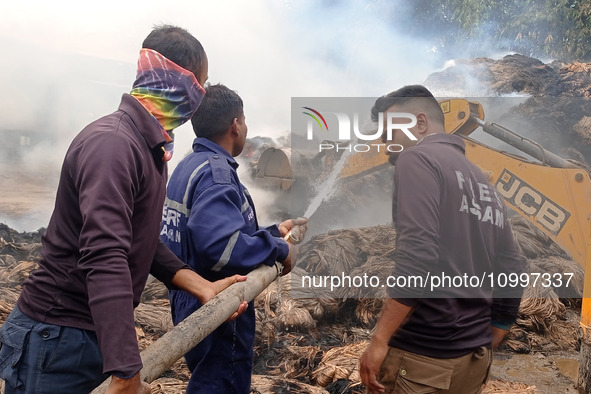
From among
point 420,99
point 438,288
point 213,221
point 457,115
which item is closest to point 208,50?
point 457,115

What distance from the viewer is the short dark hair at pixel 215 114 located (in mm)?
2688

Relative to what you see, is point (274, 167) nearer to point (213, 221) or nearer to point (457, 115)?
point (457, 115)

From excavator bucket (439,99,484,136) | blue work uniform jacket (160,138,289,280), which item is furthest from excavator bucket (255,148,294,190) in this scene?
blue work uniform jacket (160,138,289,280)

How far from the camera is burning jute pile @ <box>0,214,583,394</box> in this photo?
3.87m

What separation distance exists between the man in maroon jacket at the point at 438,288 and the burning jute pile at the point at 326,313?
1429 mm

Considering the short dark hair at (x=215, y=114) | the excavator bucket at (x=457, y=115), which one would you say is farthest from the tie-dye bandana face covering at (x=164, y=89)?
the excavator bucket at (x=457, y=115)

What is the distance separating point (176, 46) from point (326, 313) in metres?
3.36

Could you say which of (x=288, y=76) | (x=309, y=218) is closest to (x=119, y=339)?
(x=309, y=218)

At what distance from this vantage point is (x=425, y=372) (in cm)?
224

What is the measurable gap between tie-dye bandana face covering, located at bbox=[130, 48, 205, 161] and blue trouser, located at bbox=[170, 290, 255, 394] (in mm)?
955

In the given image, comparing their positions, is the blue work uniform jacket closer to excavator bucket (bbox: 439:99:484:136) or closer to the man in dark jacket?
the man in dark jacket

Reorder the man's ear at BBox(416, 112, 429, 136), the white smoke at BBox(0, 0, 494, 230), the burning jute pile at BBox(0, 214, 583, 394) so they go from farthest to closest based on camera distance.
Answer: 1. the white smoke at BBox(0, 0, 494, 230)
2. the burning jute pile at BBox(0, 214, 583, 394)
3. the man's ear at BBox(416, 112, 429, 136)

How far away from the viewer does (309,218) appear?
5203mm

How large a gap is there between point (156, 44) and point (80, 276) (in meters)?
0.83
